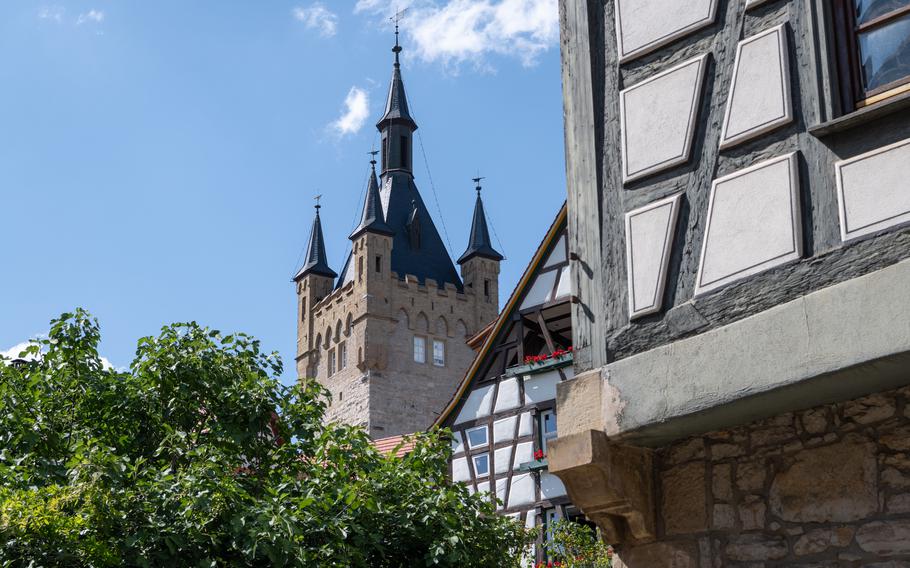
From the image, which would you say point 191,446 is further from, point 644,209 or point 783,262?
point 783,262

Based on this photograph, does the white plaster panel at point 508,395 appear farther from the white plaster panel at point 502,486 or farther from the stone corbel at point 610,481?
the stone corbel at point 610,481

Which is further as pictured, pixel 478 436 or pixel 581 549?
pixel 478 436

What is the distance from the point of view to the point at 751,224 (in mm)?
4871

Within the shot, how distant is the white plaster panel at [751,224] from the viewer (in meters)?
4.76

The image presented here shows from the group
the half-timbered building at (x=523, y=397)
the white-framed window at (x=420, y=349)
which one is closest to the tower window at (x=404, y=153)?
the white-framed window at (x=420, y=349)

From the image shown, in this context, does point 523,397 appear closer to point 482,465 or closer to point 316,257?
point 482,465

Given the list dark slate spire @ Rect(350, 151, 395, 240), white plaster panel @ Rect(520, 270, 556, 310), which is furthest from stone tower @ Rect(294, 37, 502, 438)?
white plaster panel @ Rect(520, 270, 556, 310)

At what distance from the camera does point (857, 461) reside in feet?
15.3

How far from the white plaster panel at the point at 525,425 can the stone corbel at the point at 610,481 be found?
1276cm

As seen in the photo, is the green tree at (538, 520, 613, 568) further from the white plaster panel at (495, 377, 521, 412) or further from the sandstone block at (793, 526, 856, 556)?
the sandstone block at (793, 526, 856, 556)

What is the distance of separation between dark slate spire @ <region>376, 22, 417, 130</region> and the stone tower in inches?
1.9

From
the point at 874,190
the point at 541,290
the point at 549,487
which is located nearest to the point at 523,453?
the point at 549,487

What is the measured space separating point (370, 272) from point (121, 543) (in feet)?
152

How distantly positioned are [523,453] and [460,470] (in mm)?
1332
